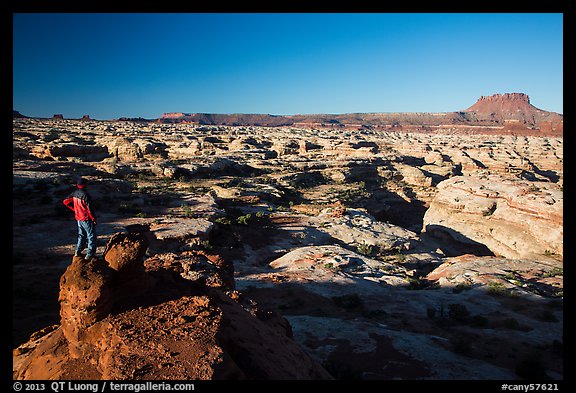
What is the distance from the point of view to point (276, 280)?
1239 cm

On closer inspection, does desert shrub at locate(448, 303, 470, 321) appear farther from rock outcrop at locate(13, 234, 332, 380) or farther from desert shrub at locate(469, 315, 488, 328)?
rock outcrop at locate(13, 234, 332, 380)

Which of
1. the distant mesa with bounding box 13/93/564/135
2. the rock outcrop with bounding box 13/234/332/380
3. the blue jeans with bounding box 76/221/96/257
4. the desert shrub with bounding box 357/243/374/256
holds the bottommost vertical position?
the desert shrub with bounding box 357/243/374/256

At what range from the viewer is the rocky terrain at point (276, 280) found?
408 cm

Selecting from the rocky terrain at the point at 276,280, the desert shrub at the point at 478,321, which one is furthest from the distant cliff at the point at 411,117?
the desert shrub at the point at 478,321

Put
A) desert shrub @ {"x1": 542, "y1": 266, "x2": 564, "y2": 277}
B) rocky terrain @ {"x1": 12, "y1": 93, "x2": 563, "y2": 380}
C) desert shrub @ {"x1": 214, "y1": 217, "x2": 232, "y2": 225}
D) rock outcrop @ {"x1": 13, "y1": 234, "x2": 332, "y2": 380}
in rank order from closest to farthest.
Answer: rock outcrop @ {"x1": 13, "y1": 234, "x2": 332, "y2": 380}, rocky terrain @ {"x1": 12, "y1": 93, "x2": 563, "y2": 380}, desert shrub @ {"x1": 542, "y1": 266, "x2": 564, "y2": 277}, desert shrub @ {"x1": 214, "y1": 217, "x2": 232, "y2": 225}

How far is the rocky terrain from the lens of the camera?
4078mm

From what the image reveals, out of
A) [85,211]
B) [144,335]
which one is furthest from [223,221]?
[144,335]

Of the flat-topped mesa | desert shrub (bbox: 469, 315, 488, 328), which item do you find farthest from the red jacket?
the flat-topped mesa

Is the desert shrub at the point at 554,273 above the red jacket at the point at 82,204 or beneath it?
beneath

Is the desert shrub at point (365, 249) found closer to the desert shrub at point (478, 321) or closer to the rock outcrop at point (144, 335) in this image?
the desert shrub at point (478, 321)

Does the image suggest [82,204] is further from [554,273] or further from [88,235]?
[554,273]

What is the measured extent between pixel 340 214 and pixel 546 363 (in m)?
15.6

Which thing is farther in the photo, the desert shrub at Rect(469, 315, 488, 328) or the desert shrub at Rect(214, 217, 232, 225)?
the desert shrub at Rect(214, 217, 232, 225)
